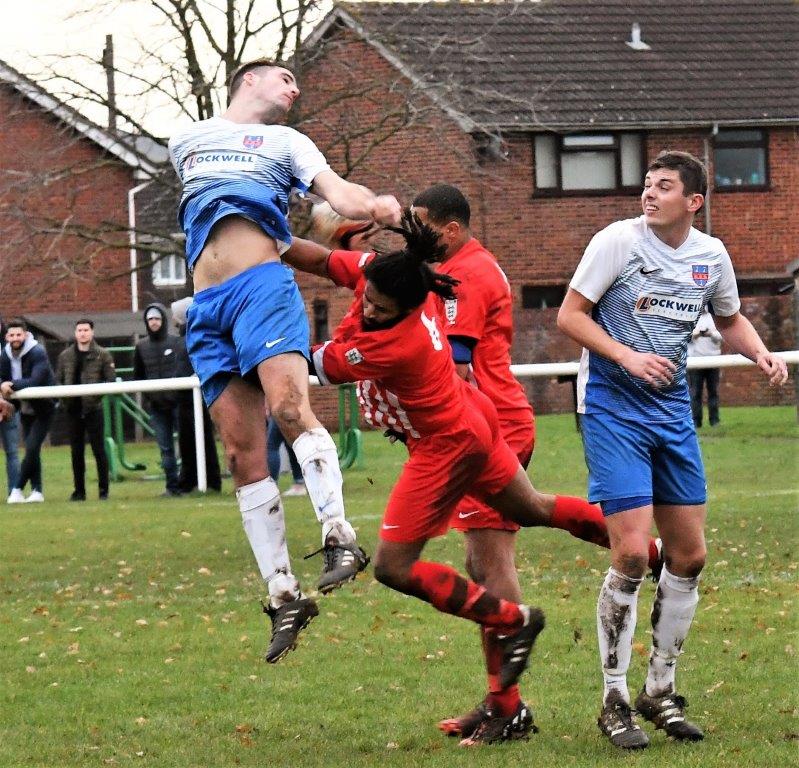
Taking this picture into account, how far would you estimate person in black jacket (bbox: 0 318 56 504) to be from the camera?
1938cm

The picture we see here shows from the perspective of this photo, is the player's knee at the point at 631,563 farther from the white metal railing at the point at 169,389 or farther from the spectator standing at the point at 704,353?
the spectator standing at the point at 704,353

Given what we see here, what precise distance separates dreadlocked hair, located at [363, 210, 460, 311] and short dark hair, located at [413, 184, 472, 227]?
2.64 feet

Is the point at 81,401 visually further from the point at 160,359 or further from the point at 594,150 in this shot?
the point at 594,150

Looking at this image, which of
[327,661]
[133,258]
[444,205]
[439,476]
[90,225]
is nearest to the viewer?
[439,476]

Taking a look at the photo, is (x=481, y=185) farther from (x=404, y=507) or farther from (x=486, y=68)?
(x=404, y=507)

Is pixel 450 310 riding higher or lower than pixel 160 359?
higher

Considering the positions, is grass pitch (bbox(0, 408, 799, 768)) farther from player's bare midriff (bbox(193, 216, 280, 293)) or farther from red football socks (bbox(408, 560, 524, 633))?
player's bare midriff (bbox(193, 216, 280, 293))

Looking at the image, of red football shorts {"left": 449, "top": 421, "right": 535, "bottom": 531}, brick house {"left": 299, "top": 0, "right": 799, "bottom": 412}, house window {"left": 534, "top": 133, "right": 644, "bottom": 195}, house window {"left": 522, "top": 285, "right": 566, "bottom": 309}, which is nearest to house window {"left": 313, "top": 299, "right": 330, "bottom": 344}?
brick house {"left": 299, "top": 0, "right": 799, "bottom": 412}

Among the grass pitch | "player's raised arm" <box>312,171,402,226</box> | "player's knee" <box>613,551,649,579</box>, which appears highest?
"player's raised arm" <box>312,171,402,226</box>

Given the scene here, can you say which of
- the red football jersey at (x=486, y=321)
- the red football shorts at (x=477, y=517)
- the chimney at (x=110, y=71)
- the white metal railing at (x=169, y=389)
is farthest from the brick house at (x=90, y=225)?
the red football shorts at (x=477, y=517)

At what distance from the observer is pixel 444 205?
7.20 metres

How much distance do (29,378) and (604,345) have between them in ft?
45.4

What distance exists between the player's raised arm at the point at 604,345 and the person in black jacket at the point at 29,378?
13.5 meters

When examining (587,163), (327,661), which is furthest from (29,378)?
(587,163)
